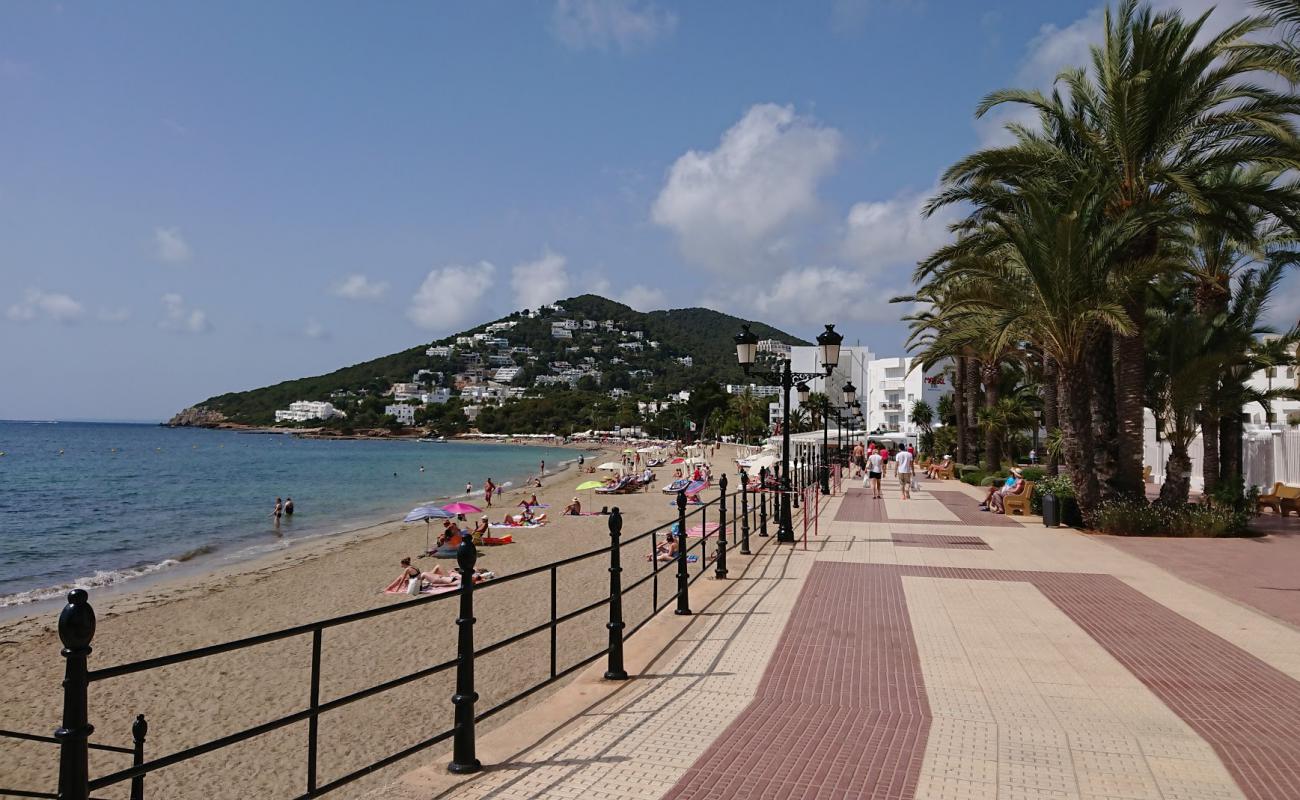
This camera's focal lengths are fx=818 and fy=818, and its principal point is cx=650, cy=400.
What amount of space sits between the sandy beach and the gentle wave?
1.74 metres

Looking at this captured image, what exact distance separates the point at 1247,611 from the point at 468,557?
334 inches

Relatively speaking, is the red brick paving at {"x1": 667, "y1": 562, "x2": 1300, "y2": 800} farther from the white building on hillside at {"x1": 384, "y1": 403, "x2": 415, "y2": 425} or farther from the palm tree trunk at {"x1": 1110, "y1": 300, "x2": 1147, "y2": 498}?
the white building on hillside at {"x1": 384, "y1": 403, "x2": 415, "y2": 425}

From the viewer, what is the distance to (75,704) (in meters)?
2.62

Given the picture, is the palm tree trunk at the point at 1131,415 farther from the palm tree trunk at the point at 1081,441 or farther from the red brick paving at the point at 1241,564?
the red brick paving at the point at 1241,564

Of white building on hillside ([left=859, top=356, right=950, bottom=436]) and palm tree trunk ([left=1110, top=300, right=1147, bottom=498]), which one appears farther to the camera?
white building on hillside ([left=859, top=356, right=950, bottom=436])

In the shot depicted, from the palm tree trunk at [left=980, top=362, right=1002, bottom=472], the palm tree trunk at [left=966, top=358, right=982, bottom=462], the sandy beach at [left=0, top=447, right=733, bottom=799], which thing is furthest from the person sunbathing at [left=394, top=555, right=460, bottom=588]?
the palm tree trunk at [left=966, top=358, right=982, bottom=462]

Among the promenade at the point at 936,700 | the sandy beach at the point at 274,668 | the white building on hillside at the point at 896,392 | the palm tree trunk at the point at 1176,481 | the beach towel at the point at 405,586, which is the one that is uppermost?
the white building on hillside at the point at 896,392

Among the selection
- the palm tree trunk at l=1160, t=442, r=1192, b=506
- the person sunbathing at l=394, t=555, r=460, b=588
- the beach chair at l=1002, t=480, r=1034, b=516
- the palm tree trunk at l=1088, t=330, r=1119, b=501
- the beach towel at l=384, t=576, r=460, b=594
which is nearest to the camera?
the beach towel at l=384, t=576, r=460, b=594

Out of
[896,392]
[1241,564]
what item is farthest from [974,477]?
[896,392]

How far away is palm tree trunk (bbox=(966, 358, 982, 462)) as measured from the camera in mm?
32406

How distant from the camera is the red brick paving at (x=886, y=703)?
4.32m

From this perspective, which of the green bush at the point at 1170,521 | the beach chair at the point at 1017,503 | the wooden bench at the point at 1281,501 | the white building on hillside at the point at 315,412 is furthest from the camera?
the white building on hillside at the point at 315,412

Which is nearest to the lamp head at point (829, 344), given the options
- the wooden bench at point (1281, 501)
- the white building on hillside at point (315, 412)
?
the wooden bench at point (1281, 501)

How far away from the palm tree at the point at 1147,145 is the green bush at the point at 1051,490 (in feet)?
3.27
